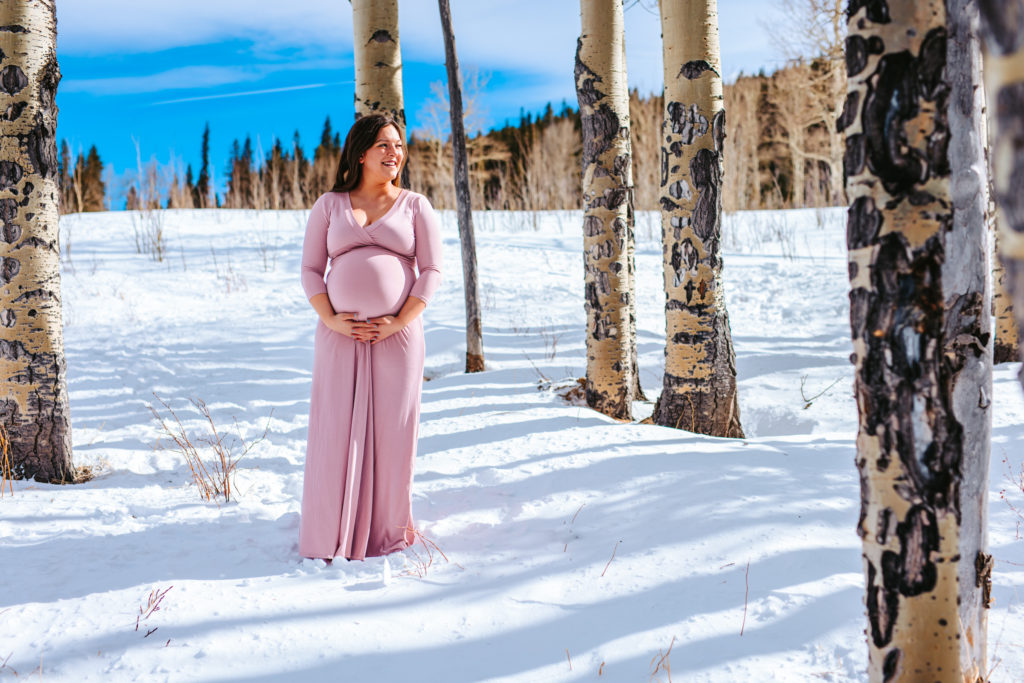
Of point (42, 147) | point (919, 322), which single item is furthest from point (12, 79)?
point (919, 322)

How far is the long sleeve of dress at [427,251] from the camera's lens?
8.91 feet

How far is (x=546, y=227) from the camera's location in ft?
45.1

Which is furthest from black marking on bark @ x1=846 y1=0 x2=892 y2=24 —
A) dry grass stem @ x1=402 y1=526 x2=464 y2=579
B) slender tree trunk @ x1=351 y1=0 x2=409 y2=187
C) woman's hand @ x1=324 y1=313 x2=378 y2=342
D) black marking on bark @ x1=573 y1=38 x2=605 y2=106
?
slender tree trunk @ x1=351 y1=0 x2=409 y2=187

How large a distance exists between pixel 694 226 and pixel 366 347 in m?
2.26

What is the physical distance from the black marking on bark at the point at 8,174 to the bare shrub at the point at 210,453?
4.77 ft

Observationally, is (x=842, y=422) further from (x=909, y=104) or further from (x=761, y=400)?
(x=909, y=104)

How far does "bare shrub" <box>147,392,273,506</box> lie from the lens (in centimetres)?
328

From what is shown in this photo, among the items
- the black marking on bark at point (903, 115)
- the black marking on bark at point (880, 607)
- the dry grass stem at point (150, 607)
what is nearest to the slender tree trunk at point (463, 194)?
the dry grass stem at point (150, 607)

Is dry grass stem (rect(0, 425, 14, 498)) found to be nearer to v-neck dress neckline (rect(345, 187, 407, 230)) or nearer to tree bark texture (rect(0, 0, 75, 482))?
tree bark texture (rect(0, 0, 75, 482))

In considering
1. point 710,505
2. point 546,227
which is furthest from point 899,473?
point 546,227

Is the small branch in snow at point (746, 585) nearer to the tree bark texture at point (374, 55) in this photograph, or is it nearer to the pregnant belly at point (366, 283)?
the pregnant belly at point (366, 283)

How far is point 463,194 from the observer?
6262 mm

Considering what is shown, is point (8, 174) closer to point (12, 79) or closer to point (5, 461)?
point (12, 79)

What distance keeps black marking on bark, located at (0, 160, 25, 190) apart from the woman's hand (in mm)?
1941
